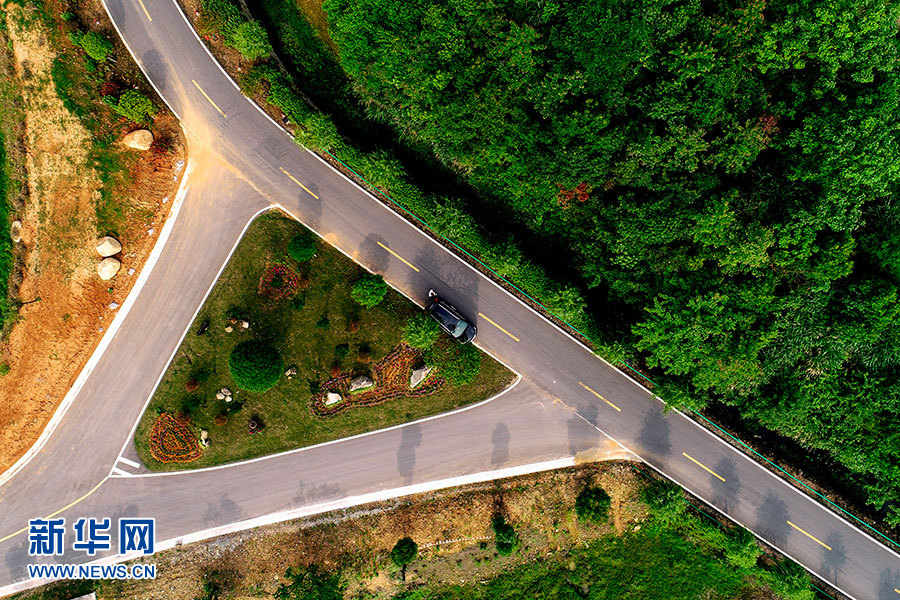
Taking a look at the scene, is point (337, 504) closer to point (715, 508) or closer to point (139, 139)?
point (715, 508)

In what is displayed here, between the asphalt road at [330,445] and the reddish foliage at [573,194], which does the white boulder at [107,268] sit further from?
the reddish foliage at [573,194]

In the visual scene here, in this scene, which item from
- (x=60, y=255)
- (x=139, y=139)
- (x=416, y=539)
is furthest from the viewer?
(x=416, y=539)

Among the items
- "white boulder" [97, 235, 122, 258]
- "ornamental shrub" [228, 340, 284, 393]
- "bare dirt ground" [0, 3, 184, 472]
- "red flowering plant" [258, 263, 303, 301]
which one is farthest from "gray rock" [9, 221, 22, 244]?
"ornamental shrub" [228, 340, 284, 393]

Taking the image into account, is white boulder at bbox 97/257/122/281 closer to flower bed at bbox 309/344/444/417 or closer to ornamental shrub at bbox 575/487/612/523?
flower bed at bbox 309/344/444/417

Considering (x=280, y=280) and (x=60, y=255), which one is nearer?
(x=60, y=255)

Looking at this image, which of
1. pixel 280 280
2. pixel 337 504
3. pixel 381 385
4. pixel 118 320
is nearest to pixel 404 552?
pixel 337 504

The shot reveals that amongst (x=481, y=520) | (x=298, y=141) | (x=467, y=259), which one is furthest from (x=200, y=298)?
(x=481, y=520)
